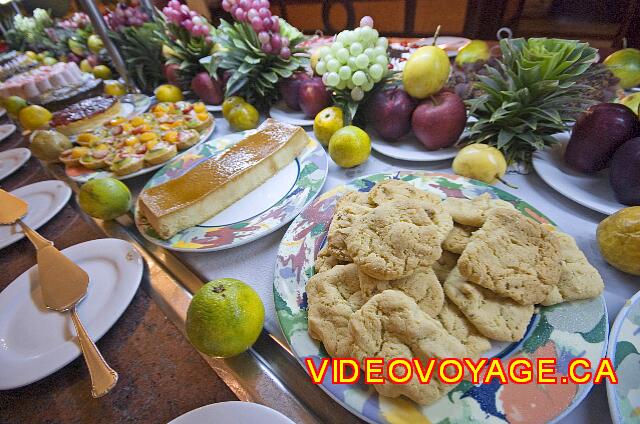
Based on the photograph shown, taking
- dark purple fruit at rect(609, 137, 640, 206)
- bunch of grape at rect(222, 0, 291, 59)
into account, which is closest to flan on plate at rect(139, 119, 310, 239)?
bunch of grape at rect(222, 0, 291, 59)

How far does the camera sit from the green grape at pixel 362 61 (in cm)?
117

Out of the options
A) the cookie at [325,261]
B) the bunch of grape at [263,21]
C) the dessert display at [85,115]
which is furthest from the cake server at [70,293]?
the bunch of grape at [263,21]

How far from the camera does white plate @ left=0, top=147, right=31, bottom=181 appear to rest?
5.31 feet

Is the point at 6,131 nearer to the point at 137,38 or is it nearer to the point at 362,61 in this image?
the point at 137,38

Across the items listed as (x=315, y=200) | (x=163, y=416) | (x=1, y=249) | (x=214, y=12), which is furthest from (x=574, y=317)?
(x=214, y=12)

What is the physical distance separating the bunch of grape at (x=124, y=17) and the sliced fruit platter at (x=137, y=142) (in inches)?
29.6

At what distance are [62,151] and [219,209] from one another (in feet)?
3.44

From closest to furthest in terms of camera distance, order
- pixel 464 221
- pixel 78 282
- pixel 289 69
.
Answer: pixel 464 221
pixel 78 282
pixel 289 69

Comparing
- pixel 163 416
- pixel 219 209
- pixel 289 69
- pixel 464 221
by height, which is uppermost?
pixel 289 69

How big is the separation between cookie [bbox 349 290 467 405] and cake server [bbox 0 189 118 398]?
22.0 inches

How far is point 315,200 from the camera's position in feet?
3.20

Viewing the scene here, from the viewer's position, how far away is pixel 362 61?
1176 mm

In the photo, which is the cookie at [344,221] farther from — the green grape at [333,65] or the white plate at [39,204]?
the white plate at [39,204]

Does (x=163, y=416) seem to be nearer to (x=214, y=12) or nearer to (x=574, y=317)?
(x=574, y=317)
